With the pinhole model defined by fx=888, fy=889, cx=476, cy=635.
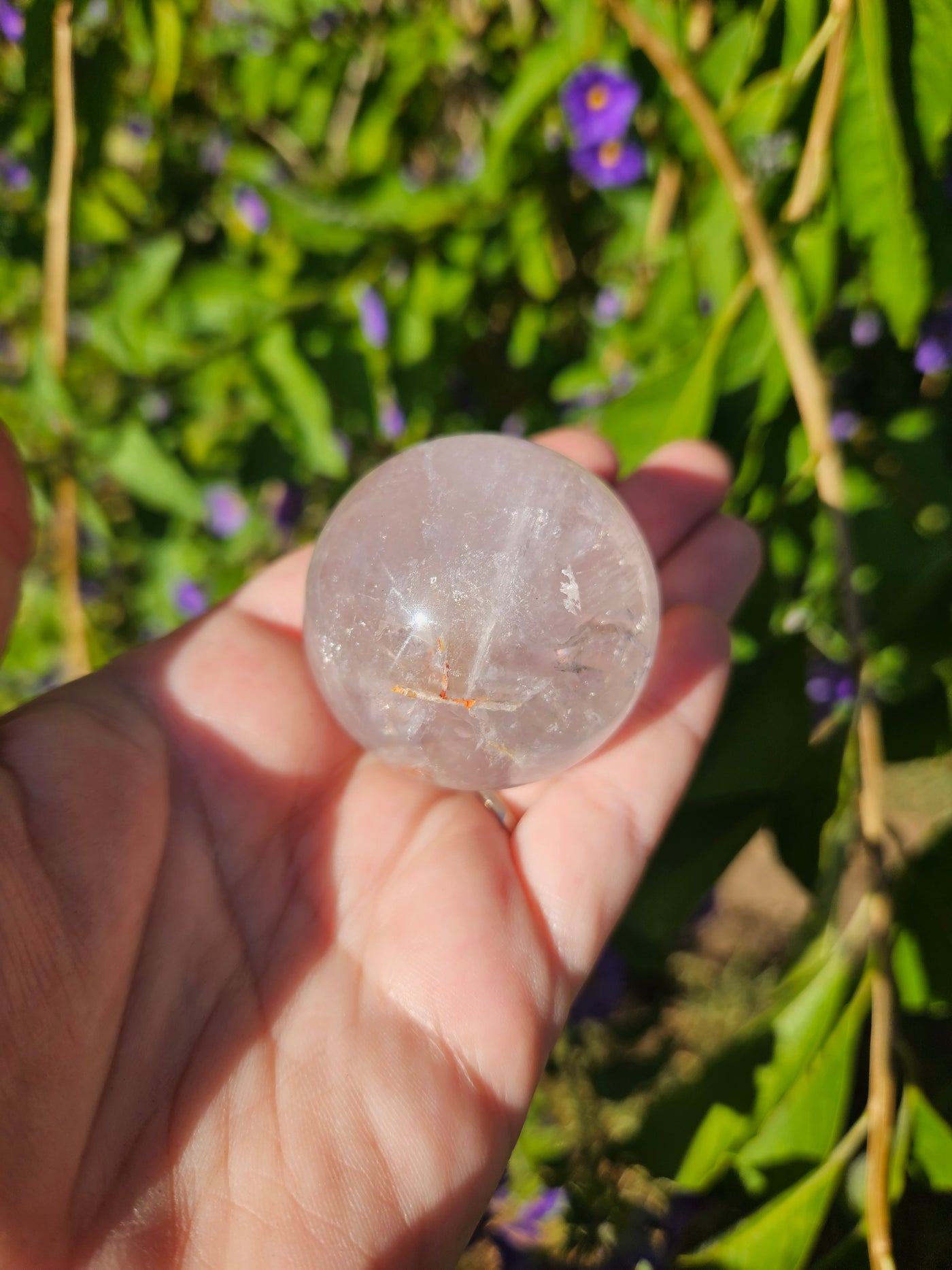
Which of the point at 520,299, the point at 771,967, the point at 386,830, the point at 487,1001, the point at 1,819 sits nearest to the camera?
the point at 1,819

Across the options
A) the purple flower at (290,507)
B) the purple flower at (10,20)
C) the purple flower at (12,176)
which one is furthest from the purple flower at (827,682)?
the purple flower at (12,176)

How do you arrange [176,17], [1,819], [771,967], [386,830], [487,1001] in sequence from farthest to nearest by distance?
[771,967], [176,17], [386,830], [487,1001], [1,819]

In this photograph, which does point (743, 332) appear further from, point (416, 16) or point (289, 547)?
point (289, 547)

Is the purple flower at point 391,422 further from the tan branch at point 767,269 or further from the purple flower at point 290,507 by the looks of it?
the tan branch at point 767,269

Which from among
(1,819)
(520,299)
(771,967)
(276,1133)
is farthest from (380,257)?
(771,967)

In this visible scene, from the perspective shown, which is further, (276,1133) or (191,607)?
(191,607)

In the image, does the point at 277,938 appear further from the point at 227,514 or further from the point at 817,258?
the point at 227,514

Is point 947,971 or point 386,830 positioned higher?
point 386,830
